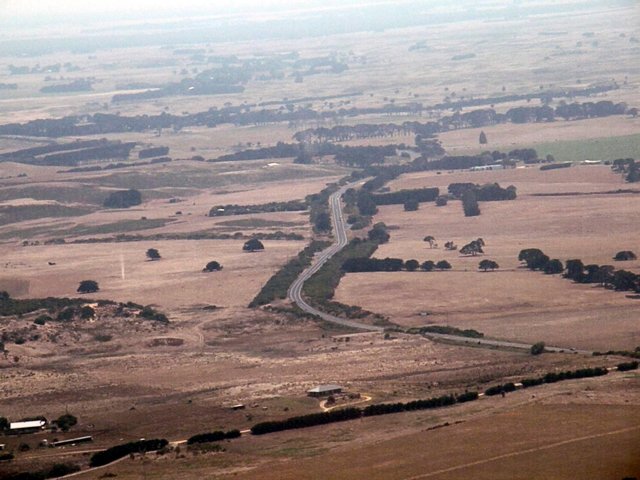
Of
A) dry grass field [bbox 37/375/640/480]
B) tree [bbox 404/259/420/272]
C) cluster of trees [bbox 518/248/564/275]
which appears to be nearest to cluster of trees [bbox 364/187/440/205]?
tree [bbox 404/259/420/272]

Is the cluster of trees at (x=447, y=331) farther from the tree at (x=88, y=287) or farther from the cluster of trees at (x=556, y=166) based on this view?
the cluster of trees at (x=556, y=166)

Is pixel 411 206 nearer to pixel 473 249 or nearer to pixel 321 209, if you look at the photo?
pixel 321 209

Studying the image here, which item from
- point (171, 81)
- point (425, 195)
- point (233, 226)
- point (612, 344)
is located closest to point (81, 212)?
point (233, 226)

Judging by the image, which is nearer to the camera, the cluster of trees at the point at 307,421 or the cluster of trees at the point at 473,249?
the cluster of trees at the point at 307,421

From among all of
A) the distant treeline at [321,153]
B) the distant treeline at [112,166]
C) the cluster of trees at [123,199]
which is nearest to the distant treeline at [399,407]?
the cluster of trees at [123,199]

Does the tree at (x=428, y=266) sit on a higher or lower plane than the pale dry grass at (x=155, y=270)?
lower

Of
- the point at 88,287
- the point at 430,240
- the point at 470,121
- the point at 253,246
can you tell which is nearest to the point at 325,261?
the point at 253,246
